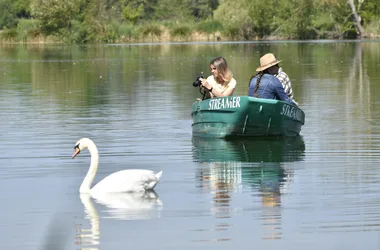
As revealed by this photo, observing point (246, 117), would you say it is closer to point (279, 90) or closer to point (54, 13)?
A: point (279, 90)

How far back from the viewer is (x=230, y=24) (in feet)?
287

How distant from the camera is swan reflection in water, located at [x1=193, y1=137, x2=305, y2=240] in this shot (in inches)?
433

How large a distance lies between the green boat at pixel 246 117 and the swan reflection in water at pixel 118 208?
501 centimetres

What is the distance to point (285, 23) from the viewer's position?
86.5m

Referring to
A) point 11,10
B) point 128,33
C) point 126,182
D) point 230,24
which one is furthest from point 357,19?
point 126,182

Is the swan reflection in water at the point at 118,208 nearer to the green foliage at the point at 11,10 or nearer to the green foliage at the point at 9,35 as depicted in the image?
the green foliage at the point at 9,35

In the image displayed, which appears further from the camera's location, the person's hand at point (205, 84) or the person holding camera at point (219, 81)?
the person's hand at point (205, 84)

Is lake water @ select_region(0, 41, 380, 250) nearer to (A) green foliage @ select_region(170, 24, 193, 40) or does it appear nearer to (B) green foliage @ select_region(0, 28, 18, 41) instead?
(A) green foliage @ select_region(170, 24, 193, 40)

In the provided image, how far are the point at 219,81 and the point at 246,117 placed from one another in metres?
0.90

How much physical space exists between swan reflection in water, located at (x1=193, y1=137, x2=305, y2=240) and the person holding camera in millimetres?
813

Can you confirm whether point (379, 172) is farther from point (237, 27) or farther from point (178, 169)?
point (237, 27)

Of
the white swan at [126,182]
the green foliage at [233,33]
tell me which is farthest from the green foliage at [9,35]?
the white swan at [126,182]

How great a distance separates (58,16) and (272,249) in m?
81.9

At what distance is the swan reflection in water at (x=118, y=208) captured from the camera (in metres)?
10.1
